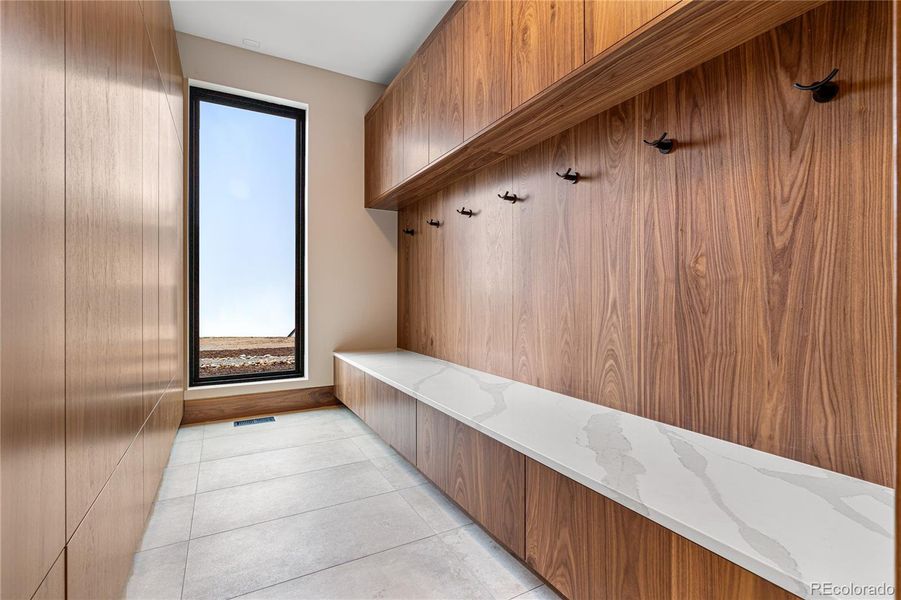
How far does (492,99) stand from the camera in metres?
1.95

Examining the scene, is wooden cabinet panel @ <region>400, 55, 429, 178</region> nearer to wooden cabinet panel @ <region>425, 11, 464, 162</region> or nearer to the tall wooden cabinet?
wooden cabinet panel @ <region>425, 11, 464, 162</region>

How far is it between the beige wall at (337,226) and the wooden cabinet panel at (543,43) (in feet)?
7.54

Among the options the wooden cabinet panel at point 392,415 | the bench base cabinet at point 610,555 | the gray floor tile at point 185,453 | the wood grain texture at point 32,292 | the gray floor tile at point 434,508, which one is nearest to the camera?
Result: the wood grain texture at point 32,292

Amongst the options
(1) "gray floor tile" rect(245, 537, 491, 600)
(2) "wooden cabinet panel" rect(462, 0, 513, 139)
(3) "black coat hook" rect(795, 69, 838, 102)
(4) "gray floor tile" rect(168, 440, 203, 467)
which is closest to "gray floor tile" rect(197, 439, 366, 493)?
(4) "gray floor tile" rect(168, 440, 203, 467)

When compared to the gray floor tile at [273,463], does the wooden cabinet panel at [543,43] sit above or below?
above

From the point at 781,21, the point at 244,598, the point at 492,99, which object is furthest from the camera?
the point at 492,99

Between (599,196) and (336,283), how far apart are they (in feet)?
8.41

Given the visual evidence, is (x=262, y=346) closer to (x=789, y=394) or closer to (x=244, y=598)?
(x=244, y=598)

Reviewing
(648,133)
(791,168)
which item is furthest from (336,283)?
(791,168)

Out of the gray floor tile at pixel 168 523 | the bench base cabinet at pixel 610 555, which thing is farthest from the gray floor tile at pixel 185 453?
the bench base cabinet at pixel 610 555

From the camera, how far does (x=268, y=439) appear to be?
2.87 meters

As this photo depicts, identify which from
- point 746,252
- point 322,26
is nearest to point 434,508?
point 746,252

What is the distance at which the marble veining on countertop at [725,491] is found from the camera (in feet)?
2.52

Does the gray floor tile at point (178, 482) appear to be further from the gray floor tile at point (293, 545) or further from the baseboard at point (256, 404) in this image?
the baseboard at point (256, 404)
